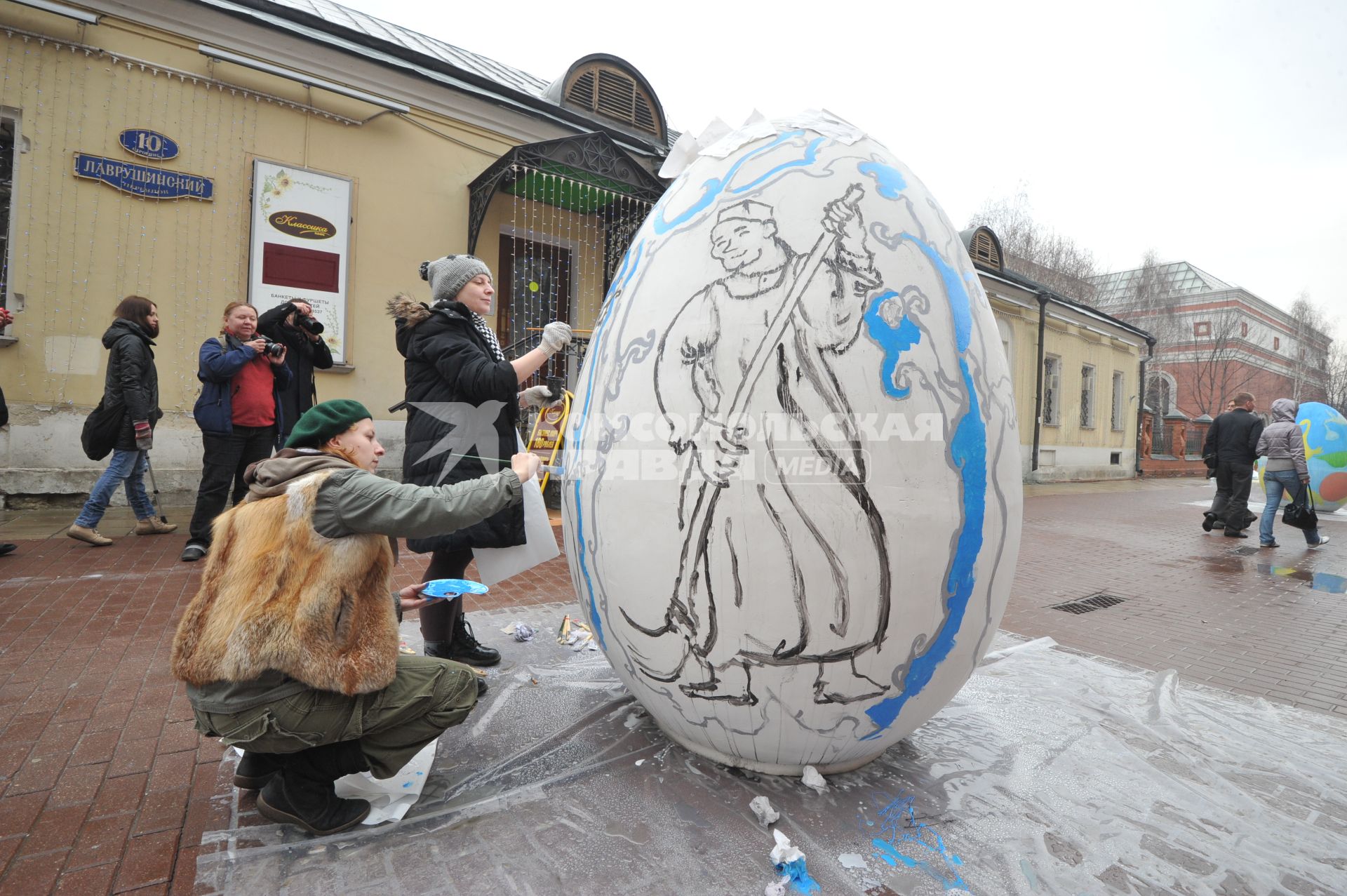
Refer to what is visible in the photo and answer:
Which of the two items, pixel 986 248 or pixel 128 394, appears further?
pixel 986 248

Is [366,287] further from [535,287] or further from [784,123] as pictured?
[784,123]

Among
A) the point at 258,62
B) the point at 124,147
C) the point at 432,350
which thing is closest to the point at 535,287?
the point at 258,62

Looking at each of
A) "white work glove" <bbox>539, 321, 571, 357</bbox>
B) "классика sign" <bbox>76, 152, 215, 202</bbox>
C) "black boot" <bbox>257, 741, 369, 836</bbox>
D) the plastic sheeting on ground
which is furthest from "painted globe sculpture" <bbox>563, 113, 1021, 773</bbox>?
"классика sign" <bbox>76, 152, 215, 202</bbox>

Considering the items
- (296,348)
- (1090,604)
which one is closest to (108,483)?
(296,348)

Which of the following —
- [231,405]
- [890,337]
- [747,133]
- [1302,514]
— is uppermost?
[747,133]

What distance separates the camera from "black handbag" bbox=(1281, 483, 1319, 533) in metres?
8.36

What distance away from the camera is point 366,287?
8.57m

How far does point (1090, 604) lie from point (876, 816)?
14.0ft

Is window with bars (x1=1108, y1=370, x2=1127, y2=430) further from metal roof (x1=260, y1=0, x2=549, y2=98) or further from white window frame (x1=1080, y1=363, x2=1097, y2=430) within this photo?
metal roof (x1=260, y1=0, x2=549, y2=98)

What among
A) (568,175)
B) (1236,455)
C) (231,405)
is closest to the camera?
(231,405)

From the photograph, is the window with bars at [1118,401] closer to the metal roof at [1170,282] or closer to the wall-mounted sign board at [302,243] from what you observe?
the metal roof at [1170,282]

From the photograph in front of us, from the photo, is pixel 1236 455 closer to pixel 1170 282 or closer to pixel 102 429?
pixel 102 429

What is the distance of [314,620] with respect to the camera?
1839 millimetres

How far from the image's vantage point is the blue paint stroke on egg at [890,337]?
197 centimetres
